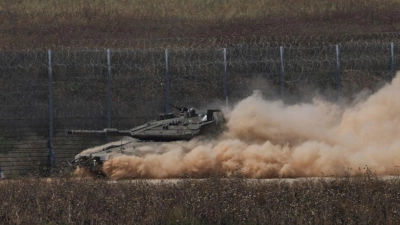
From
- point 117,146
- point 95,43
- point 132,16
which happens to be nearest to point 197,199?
point 117,146

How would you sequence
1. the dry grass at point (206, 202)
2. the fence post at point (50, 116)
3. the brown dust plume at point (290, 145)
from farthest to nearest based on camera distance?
the fence post at point (50, 116) → the brown dust plume at point (290, 145) → the dry grass at point (206, 202)

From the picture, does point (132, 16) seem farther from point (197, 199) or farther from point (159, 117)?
point (197, 199)

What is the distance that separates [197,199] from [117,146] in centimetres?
801

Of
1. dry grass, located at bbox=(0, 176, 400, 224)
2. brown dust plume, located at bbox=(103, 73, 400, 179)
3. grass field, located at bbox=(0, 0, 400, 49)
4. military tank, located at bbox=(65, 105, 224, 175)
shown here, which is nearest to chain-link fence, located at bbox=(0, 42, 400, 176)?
brown dust plume, located at bbox=(103, 73, 400, 179)

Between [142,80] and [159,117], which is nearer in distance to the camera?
[159,117]

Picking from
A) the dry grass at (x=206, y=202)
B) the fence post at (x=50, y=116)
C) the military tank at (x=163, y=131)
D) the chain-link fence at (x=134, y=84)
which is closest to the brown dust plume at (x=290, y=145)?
the military tank at (x=163, y=131)

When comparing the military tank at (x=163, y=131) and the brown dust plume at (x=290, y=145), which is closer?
the brown dust plume at (x=290, y=145)

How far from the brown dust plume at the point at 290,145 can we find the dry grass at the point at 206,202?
4.39 m

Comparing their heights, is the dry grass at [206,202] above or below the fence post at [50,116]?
below

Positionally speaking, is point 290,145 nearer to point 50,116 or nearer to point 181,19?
point 50,116

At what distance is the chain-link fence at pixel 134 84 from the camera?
89.0 ft

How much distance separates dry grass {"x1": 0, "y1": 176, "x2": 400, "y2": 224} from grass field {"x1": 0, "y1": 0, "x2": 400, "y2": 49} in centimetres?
1723

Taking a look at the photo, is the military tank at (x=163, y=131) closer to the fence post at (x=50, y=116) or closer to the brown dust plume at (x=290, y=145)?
the brown dust plume at (x=290, y=145)

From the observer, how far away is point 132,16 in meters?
41.2
